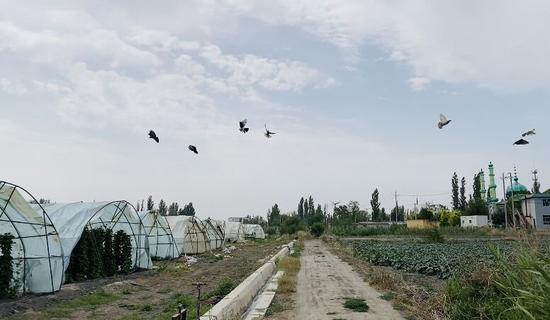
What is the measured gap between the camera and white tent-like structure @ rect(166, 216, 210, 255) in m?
30.9

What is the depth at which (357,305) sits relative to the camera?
10.4m

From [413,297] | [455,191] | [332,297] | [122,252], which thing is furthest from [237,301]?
[455,191]

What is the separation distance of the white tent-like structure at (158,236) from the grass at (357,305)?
664 inches

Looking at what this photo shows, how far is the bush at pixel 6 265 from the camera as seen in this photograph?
38.5 ft

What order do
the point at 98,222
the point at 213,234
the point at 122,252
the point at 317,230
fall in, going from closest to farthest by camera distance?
the point at 98,222 < the point at 122,252 < the point at 213,234 < the point at 317,230

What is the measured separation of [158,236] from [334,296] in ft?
54.6

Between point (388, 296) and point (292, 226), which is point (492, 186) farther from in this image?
point (388, 296)

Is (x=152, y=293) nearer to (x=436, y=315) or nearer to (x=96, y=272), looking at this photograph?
(x=96, y=272)

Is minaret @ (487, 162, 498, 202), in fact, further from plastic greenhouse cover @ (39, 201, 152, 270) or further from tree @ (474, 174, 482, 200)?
plastic greenhouse cover @ (39, 201, 152, 270)

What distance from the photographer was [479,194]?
8469 cm

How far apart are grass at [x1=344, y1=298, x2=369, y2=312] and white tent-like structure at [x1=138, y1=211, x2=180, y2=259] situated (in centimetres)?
1686

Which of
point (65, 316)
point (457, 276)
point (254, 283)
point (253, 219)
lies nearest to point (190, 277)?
point (254, 283)

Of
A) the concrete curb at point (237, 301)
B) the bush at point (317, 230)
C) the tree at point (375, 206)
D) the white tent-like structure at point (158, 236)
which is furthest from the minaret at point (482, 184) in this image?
the concrete curb at point (237, 301)

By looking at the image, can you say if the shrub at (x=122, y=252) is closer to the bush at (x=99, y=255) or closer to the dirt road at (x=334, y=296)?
the bush at (x=99, y=255)
